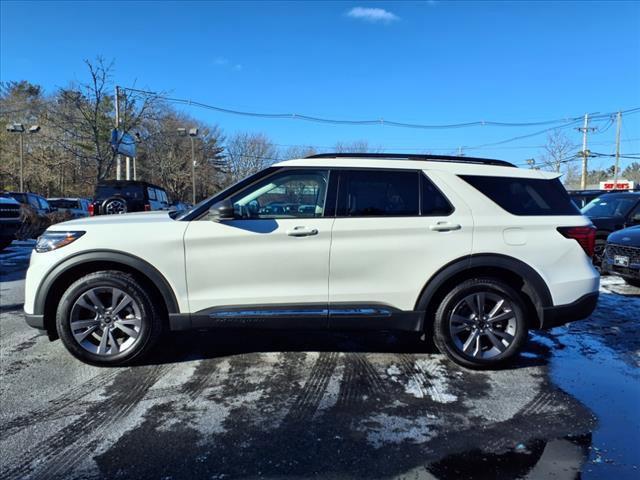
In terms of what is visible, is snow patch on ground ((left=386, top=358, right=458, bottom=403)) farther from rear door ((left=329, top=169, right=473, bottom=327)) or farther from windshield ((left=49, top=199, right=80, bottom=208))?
windshield ((left=49, top=199, right=80, bottom=208))

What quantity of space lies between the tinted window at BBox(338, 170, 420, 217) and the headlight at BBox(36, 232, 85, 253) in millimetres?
2266

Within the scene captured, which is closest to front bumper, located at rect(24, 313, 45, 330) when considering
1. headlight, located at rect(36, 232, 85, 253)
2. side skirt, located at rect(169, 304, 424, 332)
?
headlight, located at rect(36, 232, 85, 253)

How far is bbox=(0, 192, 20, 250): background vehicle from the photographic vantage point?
10508 millimetres

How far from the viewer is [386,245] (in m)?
3.82

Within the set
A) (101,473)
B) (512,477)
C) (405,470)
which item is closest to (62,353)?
(101,473)

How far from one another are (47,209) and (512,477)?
67.5 ft

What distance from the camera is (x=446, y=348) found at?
3963 mm

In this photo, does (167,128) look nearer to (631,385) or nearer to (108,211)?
(108,211)

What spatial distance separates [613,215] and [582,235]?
7.57m

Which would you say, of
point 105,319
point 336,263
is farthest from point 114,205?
point 336,263

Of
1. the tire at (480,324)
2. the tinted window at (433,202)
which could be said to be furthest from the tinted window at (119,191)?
the tire at (480,324)

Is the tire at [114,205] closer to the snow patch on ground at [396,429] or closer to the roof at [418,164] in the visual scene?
the roof at [418,164]

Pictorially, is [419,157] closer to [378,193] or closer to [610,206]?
[378,193]

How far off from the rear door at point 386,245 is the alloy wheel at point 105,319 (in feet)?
5.62
